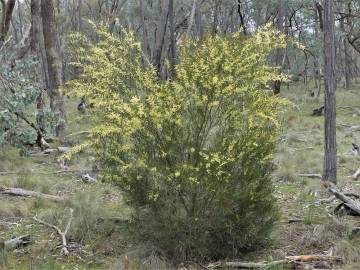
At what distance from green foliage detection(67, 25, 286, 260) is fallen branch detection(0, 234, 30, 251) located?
61.0 inches

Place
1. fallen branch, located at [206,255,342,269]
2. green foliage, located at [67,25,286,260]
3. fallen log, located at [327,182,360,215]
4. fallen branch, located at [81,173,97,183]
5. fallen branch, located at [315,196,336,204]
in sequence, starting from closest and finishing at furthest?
1. fallen branch, located at [206,255,342,269]
2. green foliage, located at [67,25,286,260]
3. fallen log, located at [327,182,360,215]
4. fallen branch, located at [315,196,336,204]
5. fallen branch, located at [81,173,97,183]

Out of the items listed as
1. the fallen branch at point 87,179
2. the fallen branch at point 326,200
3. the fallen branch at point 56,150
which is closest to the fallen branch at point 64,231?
the fallen branch at point 87,179

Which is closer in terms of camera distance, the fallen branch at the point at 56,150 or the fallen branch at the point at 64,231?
the fallen branch at the point at 64,231

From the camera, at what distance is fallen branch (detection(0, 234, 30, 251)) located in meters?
6.85

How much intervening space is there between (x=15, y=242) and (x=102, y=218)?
Answer: 4.15 ft

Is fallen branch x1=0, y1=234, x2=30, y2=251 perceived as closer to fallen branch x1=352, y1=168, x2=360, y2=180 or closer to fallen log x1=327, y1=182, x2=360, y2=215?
fallen log x1=327, y1=182, x2=360, y2=215

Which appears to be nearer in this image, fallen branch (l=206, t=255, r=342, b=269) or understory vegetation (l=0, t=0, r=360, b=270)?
fallen branch (l=206, t=255, r=342, b=269)

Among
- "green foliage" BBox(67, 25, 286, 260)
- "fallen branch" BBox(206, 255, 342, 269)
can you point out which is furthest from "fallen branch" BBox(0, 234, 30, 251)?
"fallen branch" BBox(206, 255, 342, 269)

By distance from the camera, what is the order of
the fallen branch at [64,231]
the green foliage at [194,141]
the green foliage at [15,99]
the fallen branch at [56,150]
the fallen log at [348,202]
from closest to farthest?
1. the green foliage at [194,141]
2. the fallen branch at [64,231]
3. the green foliage at [15,99]
4. the fallen log at [348,202]
5. the fallen branch at [56,150]

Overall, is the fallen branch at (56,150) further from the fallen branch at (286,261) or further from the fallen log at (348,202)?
the fallen branch at (286,261)

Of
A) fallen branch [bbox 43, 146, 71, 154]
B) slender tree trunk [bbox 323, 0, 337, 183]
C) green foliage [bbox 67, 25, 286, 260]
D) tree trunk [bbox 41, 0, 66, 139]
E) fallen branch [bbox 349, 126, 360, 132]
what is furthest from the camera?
fallen branch [bbox 349, 126, 360, 132]

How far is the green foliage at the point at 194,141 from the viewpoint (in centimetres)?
637

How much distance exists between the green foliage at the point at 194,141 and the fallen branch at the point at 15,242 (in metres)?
1.55

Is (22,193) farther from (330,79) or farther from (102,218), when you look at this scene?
(330,79)
